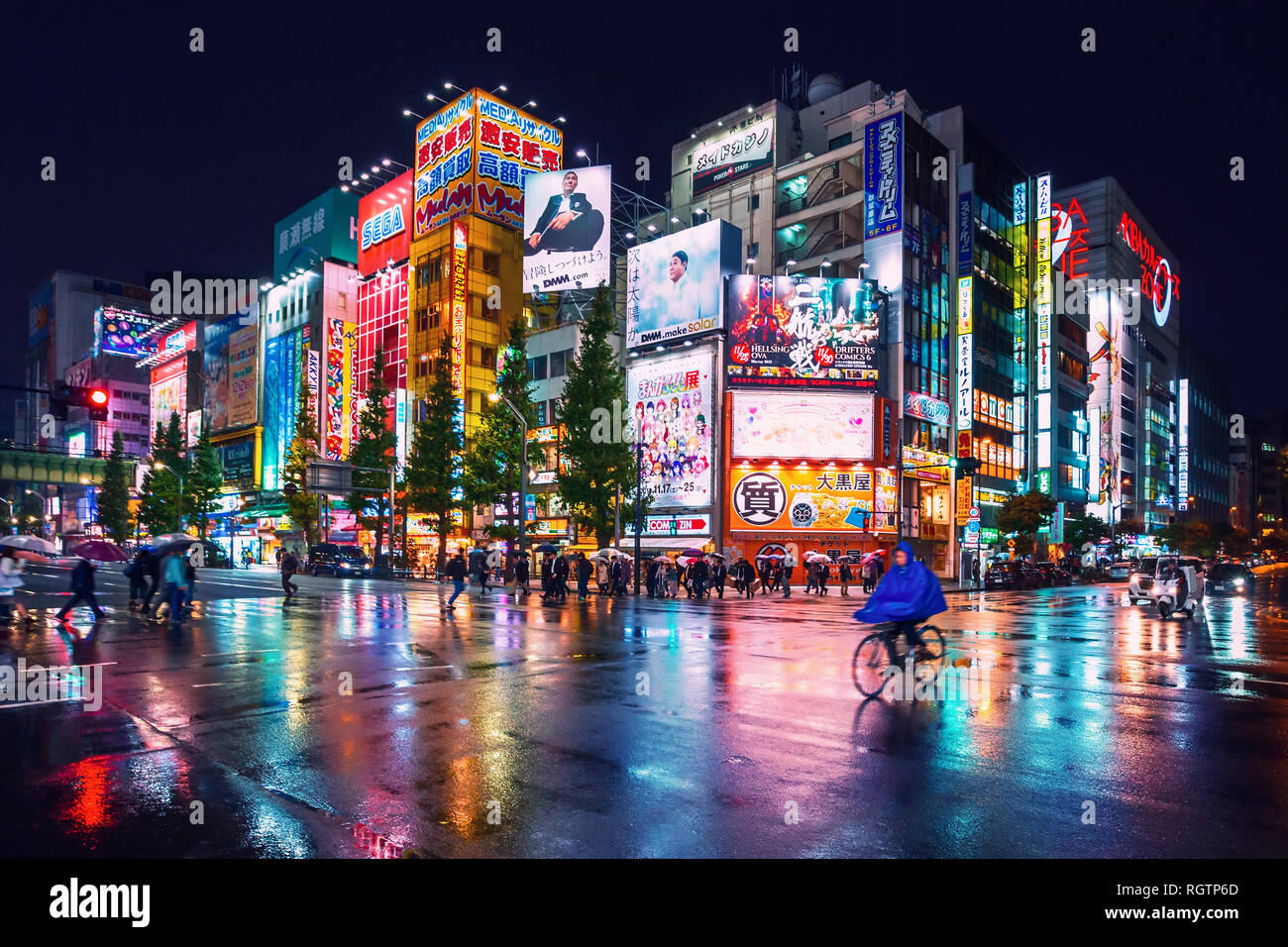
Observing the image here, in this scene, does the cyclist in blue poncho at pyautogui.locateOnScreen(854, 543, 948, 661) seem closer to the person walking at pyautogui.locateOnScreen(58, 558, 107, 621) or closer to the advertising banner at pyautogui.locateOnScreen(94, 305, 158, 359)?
the person walking at pyautogui.locateOnScreen(58, 558, 107, 621)

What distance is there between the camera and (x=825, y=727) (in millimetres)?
7828

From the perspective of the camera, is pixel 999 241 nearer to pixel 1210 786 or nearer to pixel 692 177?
pixel 692 177

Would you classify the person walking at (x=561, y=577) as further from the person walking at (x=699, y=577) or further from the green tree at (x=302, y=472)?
the green tree at (x=302, y=472)

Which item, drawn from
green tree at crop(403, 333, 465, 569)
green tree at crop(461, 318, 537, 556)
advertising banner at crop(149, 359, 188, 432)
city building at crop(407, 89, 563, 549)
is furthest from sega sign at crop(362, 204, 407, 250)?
advertising banner at crop(149, 359, 188, 432)

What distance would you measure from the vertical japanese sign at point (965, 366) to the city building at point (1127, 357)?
75.5ft

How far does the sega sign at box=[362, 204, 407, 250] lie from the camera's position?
71.2m

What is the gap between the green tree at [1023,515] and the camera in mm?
53188

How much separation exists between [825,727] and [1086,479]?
3139 inches

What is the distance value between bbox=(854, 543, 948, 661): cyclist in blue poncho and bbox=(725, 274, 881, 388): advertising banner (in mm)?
34621

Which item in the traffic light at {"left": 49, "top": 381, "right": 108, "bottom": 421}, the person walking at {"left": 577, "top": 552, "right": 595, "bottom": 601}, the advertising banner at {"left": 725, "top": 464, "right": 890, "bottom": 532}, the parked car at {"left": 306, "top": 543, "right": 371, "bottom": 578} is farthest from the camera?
the parked car at {"left": 306, "top": 543, "right": 371, "bottom": 578}

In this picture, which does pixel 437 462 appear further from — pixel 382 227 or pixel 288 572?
pixel 382 227

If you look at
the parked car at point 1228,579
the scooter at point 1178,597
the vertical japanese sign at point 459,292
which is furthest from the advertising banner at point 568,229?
the parked car at point 1228,579

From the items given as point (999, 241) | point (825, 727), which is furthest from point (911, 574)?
point (999, 241)

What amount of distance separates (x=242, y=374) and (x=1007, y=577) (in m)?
73.2
